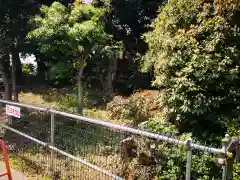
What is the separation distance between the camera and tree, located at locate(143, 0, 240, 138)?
5.44 metres

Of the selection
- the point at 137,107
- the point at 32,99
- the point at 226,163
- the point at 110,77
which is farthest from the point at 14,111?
the point at 110,77

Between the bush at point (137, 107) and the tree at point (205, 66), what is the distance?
2.17 metres

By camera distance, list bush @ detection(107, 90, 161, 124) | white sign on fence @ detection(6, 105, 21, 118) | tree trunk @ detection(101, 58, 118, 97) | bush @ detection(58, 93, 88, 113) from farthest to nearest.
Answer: tree trunk @ detection(101, 58, 118, 97) → bush @ detection(58, 93, 88, 113) → bush @ detection(107, 90, 161, 124) → white sign on fence @ detection(6, 105, 21, 118)

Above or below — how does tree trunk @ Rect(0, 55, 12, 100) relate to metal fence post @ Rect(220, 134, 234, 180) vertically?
above

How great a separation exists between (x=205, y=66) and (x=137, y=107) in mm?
3612

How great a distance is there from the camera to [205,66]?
5395mm

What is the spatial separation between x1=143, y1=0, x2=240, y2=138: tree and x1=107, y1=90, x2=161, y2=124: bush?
7.12 feet

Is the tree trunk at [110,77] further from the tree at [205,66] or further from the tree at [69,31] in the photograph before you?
the tree at [205,66]

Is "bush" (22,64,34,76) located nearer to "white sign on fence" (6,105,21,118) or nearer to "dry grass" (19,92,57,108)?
"dry grass" (19,92,57,108)

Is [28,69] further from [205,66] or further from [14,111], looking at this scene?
[205,66]

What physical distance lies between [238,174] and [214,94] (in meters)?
1.58

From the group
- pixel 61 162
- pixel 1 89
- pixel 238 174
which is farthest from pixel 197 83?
pixel 1 89

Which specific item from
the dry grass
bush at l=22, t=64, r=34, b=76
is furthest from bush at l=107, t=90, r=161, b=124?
bush at l=22, t=64, r=34, b=76

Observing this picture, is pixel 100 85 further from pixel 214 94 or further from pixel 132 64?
pixel 214 94
